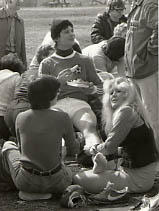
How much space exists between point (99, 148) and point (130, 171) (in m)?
0.29

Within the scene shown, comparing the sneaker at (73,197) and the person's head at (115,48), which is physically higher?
the person's head at (115,48)

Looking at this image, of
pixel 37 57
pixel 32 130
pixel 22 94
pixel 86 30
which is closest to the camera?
pixel 32 130

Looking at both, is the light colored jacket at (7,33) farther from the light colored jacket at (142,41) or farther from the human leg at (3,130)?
the light colored jacket at (142,41)

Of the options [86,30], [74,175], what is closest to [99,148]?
[74,175]

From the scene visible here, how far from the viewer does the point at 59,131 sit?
4.57 metres

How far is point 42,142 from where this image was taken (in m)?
4.55

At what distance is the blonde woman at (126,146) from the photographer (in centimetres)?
459

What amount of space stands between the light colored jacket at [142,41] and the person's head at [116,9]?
214 centimetres

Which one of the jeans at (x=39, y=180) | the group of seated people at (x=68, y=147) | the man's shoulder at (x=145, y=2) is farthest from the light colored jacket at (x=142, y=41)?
the jeans at (x=39, y=180)

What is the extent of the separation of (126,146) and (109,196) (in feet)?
1.26

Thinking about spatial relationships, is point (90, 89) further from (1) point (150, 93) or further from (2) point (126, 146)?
(2) point (126, 146)

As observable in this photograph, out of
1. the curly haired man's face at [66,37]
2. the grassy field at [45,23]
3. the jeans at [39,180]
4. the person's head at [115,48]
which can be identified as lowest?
the grassy field at [45,23]

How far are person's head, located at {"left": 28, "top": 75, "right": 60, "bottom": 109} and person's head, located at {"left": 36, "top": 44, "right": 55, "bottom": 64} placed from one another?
1763 millimetres

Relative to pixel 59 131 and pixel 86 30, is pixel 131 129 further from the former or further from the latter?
pixel 86 30
